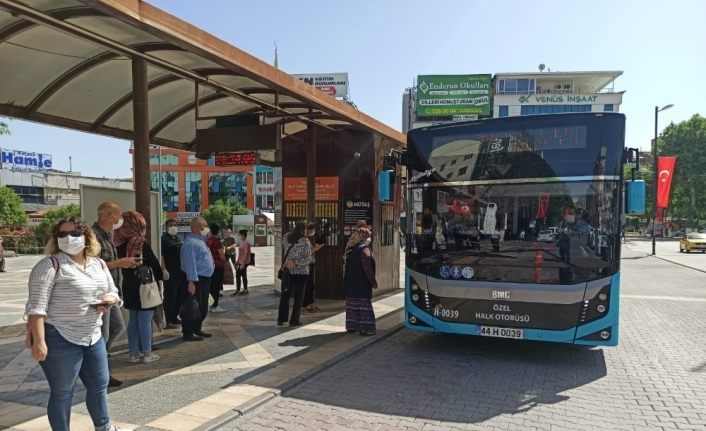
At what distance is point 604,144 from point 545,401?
2996 mm

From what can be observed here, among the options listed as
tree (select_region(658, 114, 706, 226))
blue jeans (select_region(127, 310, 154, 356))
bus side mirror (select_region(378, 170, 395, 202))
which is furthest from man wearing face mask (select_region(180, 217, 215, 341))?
tree (select_region(658, 114, 706, 226))

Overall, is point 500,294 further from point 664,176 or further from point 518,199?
point 664,176

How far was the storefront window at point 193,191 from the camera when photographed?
76.1 metres

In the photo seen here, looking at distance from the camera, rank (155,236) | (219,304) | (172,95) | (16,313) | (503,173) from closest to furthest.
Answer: (503,173) < (155,236) < (172,95) < (16,313) < (219,304)

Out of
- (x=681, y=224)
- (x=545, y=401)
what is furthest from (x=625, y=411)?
(x=681, y=224)

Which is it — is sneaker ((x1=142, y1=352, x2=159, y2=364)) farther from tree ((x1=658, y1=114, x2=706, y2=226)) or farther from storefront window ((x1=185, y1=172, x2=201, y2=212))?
storefront window ((x1=185, y1=172, x2=201, y2=212))

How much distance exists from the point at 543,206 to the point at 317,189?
241 inches

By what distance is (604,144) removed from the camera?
579 cm

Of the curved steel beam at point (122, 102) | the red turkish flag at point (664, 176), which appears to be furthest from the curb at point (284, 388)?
the red turkish flag at point (664, 176)

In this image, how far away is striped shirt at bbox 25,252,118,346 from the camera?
3248mm

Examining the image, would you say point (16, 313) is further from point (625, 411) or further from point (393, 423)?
point (625, 411)

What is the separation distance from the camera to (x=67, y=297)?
337 cm

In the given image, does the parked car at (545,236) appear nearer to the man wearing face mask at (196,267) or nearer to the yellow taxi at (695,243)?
the man wearing face mask at (196,267)

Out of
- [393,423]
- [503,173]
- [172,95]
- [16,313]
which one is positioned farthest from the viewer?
[16,313]
